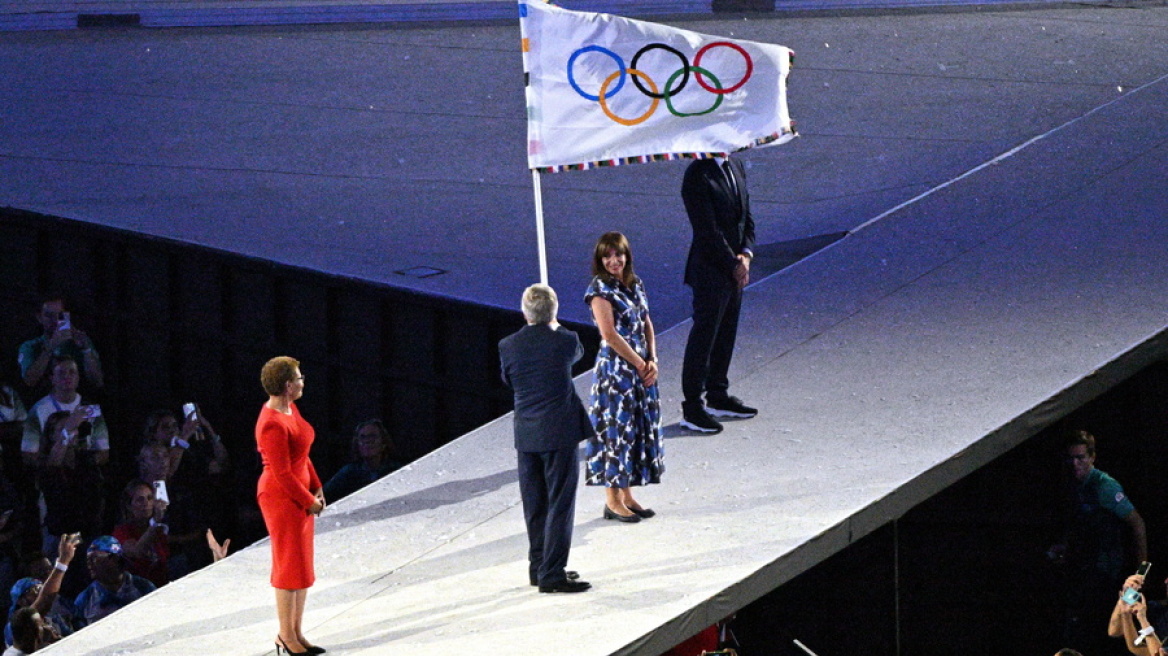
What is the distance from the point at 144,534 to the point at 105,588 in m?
0.75

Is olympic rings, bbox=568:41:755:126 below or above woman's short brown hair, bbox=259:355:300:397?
above

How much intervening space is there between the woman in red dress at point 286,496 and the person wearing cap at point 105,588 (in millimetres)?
2591

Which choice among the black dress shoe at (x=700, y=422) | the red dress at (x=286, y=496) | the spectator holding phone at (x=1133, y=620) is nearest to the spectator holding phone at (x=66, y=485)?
the black dress shoe at (x=700, y=422)

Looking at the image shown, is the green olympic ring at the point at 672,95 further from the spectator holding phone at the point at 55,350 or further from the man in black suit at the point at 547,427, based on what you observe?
the spectator holding phone at the point at 55,350

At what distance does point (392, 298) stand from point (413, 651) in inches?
196

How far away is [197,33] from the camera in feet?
70.4

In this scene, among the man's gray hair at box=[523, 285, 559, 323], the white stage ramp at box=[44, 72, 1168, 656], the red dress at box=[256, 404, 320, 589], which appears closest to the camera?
the red dress at box=[256, 404, 320, 589]

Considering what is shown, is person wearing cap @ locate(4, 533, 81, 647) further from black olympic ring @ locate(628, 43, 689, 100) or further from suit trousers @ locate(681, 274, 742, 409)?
black olympic ring @ locate(628, 43, 689, 100)

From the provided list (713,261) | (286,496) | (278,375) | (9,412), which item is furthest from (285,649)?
(9,412)

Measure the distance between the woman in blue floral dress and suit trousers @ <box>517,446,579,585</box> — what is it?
0.65 meters

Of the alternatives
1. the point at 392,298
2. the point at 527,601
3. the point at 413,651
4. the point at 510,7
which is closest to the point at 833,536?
the point at 527,601

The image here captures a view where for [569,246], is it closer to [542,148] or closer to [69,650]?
[542,148]

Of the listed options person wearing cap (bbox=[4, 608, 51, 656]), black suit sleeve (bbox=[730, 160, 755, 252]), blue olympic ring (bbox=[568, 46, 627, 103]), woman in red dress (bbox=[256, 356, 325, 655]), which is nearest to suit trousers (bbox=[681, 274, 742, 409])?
black suit sleeve (bbox=[730, 160, 755, 252])

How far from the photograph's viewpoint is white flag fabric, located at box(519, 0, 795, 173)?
28.5ft
